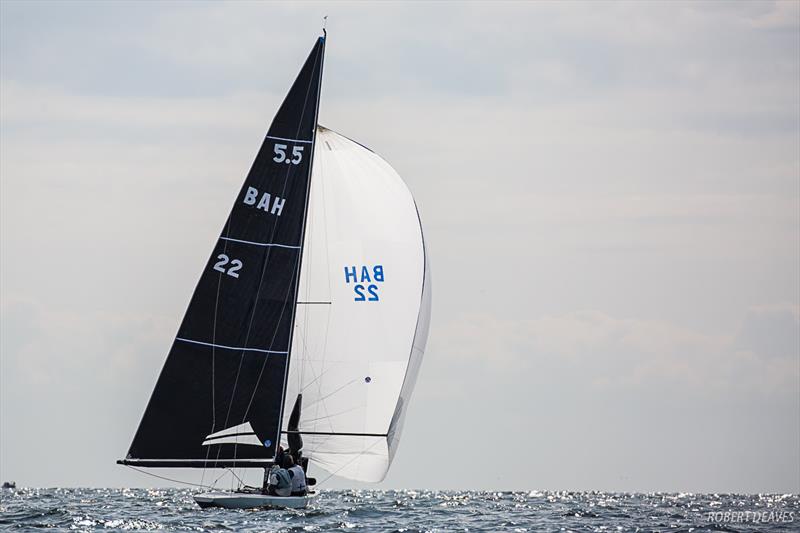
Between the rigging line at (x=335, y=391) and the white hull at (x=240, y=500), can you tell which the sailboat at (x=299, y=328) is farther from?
the white hull at (x=240, y=500)

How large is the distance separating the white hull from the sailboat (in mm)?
263

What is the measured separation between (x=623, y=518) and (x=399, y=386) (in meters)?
9.97

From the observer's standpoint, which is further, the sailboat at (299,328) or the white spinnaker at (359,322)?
the white spinnaker at (359,322)

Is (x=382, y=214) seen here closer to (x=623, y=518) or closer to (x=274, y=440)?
(x=274, y=440)

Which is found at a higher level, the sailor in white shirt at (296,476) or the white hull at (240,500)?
the sailor in white shirt at (296,476)

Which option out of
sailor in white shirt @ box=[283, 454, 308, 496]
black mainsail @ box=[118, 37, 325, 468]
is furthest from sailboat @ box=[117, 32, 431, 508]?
sailor in white shirt @ box=[283, 454, 308, 496]

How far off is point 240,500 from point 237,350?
4050 millimetres

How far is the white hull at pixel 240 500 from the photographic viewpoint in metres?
31.8

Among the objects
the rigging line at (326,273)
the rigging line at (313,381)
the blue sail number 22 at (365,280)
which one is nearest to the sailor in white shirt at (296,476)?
the rigging line at (326,273)

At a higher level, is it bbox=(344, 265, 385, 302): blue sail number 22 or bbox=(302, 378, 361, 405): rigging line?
bbox=(344, 265, 385, 302): blue sail number 22

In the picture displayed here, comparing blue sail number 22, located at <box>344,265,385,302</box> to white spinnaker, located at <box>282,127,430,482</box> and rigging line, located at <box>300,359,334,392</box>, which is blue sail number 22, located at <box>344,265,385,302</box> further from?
rigging line, located at <box>300,359,334,392</box>

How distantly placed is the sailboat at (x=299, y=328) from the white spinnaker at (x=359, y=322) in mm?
27

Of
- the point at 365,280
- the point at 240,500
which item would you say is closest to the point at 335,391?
the point at 365,280

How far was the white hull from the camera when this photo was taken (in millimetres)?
31797
